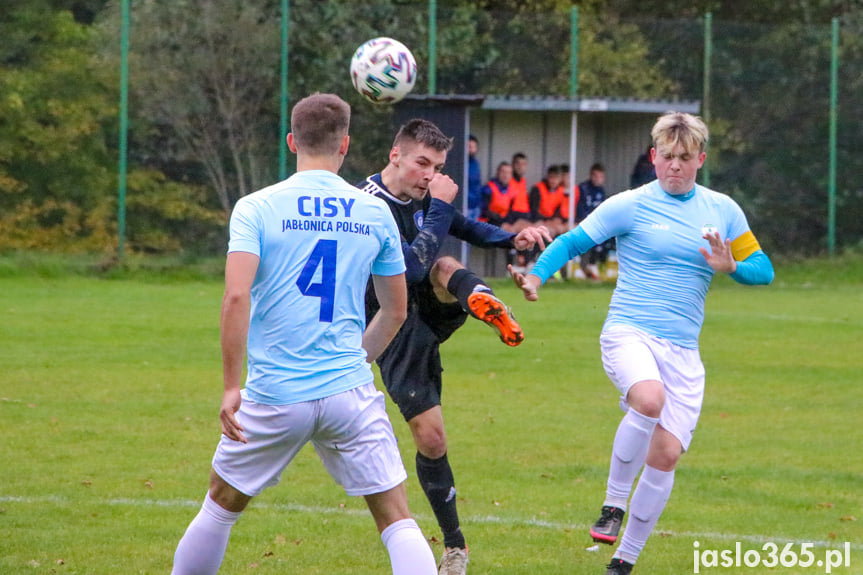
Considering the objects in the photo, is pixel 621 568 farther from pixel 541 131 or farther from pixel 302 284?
pixel 541 131

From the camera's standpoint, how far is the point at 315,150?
4715mm

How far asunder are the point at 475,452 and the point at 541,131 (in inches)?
554

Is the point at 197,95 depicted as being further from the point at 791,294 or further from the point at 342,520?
the point at 342,520

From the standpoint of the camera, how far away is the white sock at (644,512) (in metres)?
5.99

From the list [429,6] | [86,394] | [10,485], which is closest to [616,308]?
[10,485]

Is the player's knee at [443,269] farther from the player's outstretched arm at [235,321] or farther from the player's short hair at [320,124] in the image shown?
the player's outstretched arm at [235,321]

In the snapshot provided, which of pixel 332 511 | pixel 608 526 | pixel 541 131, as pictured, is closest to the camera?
pixel 608 526

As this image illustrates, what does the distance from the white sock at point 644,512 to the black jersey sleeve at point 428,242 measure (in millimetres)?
1411

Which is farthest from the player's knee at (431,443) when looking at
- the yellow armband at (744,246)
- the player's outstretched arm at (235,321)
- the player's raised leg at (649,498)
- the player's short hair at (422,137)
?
the player's outstretched arm at (235,321)

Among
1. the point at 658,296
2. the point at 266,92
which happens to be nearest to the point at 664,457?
the point at 658,296

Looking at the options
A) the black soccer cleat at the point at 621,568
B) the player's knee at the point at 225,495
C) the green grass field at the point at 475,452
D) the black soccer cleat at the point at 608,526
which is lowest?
the green grass field at the point at 475,452

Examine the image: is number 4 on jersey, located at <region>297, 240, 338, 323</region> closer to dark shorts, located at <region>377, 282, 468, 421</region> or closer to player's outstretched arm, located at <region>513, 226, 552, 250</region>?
dark shorts, located at <region>377, 282, 468, 421</region>

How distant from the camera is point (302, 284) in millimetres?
4582

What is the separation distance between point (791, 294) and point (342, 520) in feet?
46.6
